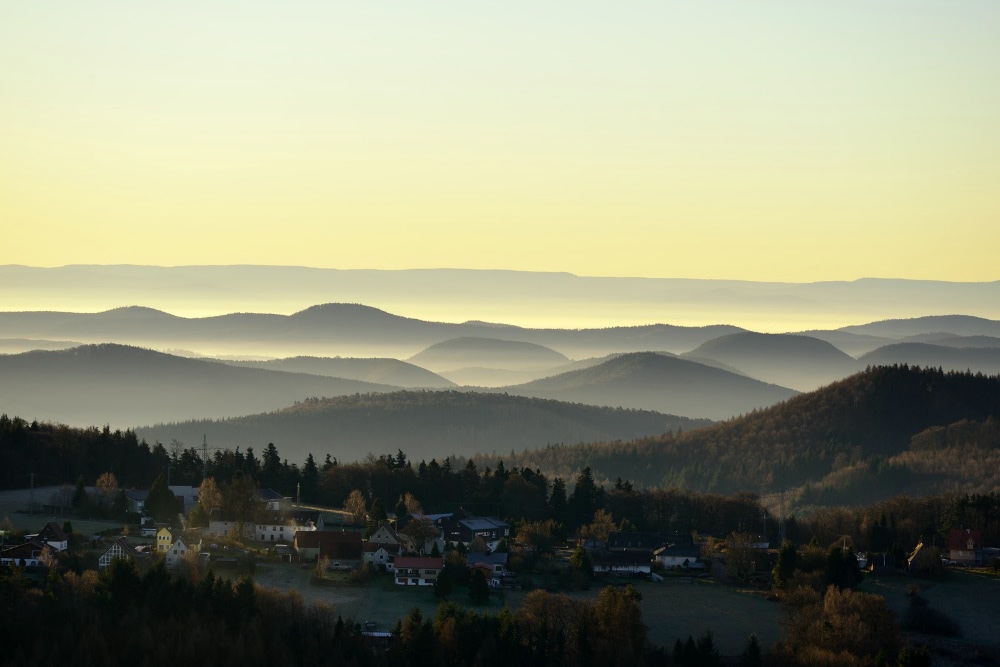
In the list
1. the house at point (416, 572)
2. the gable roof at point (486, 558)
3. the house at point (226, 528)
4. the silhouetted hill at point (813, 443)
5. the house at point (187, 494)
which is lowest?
the house at point (416, 572)

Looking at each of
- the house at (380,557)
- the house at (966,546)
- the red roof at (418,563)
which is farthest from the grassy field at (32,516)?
the house at (966,546)

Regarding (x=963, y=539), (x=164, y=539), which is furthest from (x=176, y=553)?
(x=963, y=539)

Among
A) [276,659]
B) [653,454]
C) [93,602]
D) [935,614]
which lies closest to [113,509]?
[93,602]

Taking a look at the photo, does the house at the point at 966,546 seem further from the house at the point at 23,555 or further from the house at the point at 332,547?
the house at the point at 23,555

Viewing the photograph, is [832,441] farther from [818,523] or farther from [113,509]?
[113,509]

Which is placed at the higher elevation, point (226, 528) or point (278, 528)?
point (278, 528)

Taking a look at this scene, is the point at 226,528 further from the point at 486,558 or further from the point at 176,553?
the point at 486,558
